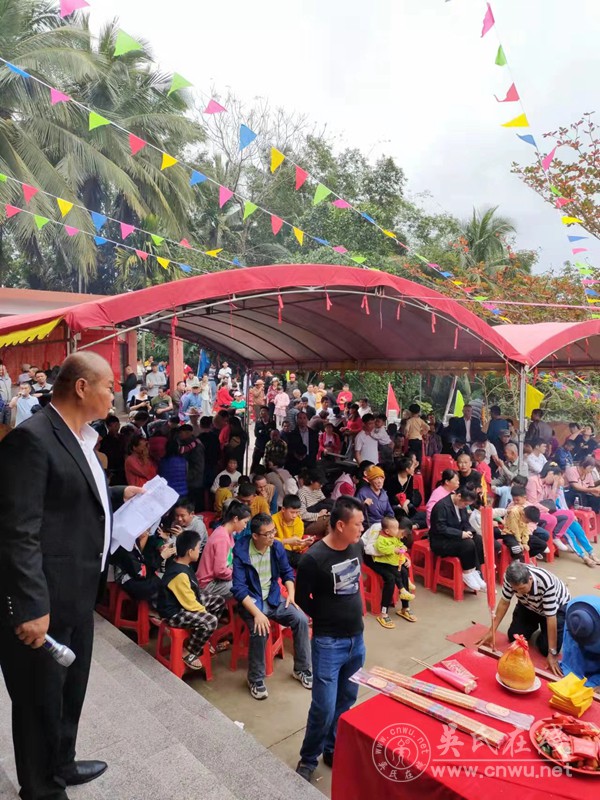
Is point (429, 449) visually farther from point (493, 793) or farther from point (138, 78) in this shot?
point (138, 78)

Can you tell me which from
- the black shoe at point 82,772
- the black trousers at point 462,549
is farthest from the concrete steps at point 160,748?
the black trousers at point 462,549

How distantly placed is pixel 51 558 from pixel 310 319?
24.2ft

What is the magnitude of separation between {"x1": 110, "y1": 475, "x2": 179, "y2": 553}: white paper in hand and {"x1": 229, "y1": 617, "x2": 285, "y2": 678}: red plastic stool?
1798 mm

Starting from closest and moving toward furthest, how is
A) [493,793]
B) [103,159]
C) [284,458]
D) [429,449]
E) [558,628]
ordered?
[493,793] → [558,628] → [284,458] → [429,449] → [103,159]

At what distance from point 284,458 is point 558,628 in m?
4.82

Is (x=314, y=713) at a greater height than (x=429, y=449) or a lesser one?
lesser

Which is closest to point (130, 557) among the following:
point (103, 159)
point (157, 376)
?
point (157, 376)

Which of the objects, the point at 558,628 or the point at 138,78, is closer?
the point at 558,628

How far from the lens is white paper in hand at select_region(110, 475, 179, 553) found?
276cm

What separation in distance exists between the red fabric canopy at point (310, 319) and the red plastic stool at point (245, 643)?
2671 millimetres

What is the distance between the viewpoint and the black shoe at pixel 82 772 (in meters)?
2.32

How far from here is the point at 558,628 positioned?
414cm

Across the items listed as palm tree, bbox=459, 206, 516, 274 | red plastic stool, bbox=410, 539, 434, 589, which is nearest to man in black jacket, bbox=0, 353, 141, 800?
red plastic stool, bbox=410, 539, 434, 589

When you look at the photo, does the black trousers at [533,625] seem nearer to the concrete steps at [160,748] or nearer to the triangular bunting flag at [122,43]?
the concrete steps at [160,748]
